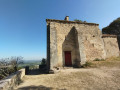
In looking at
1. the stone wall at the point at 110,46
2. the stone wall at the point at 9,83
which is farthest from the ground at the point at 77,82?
the stone wall at the point at 110,46

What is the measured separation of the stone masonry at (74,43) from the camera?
8258mm

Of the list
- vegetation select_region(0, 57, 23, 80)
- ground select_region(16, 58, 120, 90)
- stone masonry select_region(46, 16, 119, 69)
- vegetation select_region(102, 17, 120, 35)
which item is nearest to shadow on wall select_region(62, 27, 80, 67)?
stone masonry select_region(46, 16, 119, 69)

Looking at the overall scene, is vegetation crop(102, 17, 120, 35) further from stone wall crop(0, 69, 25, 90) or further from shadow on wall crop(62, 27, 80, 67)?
stone wall crop(0, 69, 25, 90)

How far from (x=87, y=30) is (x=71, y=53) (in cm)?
490

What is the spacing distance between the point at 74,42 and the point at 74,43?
151 mm

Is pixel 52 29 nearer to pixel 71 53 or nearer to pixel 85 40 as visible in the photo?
pixel 71 53

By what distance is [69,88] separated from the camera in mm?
3467

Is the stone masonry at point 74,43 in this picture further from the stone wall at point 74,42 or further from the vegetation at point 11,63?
the vegetation at point 11,63

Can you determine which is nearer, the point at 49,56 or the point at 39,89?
the point at 39,89

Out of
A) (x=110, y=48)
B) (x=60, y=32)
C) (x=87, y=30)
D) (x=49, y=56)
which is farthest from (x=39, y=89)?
(x=110, y=48)

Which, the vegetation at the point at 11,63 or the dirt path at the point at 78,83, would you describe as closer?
the dirt path at the point at 78,83

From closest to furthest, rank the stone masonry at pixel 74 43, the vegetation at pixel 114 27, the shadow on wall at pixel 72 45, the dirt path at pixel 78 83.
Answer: the dirt path at pixel 78 83
the stone masonry at pixel 74 43
the shadow on wall at pixel 72 45
the vegetation at pixel 114 27

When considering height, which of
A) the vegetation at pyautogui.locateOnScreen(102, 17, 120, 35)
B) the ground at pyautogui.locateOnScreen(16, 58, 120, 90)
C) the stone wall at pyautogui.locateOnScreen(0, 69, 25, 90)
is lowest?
the ground at pyautogui.locateOnScreen(16, 58, 120, 90)

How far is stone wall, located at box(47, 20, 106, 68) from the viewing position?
837cm
